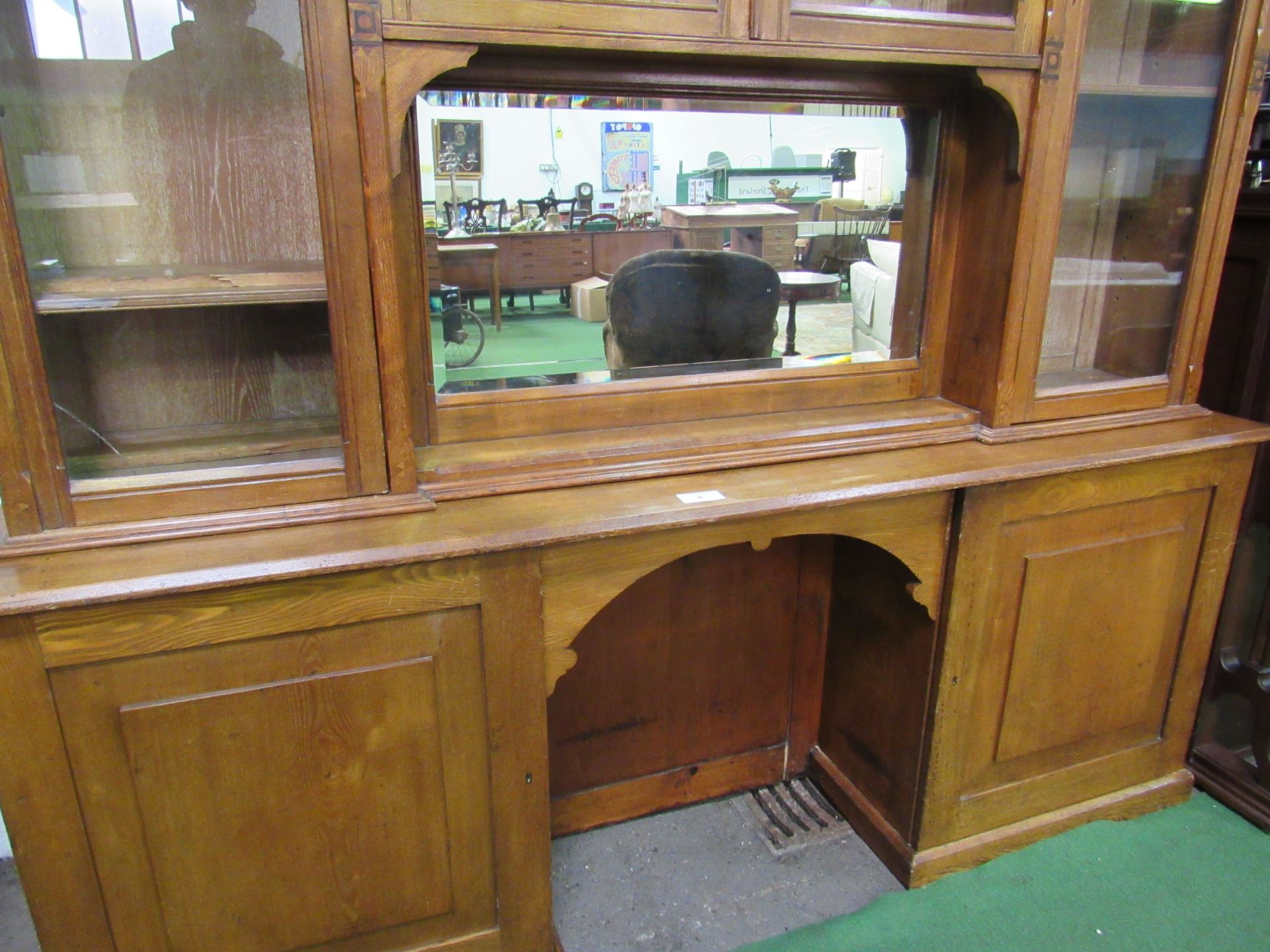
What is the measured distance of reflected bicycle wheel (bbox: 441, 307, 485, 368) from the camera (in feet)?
5.16

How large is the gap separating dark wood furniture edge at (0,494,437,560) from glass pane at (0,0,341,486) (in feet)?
0.27

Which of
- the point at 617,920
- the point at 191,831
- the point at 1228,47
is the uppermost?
the point at 1228,47

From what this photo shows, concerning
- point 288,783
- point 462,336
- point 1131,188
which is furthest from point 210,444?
point 1131,188

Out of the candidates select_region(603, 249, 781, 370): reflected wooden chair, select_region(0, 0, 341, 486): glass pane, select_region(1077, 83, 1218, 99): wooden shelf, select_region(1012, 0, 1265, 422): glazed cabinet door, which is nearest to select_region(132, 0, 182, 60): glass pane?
select_region(0, 0, 341, 486): glass pane

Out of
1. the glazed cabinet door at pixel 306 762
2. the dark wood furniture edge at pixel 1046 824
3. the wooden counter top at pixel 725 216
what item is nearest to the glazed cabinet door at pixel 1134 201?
the wooden counter top at pixel 725 216

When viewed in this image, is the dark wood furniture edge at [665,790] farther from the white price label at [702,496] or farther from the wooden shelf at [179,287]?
the wooden shelf at [179,287]

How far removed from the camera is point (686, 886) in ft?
6.33

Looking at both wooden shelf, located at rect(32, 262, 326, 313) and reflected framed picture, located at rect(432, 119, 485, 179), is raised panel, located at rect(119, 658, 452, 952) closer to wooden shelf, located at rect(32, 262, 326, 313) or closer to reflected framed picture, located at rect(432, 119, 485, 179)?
wooden shelf, located at rect(32, 262, 326, 313)

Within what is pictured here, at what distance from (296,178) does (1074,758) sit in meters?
2.04

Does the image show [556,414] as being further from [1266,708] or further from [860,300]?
[1266,708]

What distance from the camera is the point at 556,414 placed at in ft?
5.49

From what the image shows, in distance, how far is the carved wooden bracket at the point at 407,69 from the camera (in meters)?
1.26

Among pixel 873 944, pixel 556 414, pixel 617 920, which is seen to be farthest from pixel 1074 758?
pixel 556 414

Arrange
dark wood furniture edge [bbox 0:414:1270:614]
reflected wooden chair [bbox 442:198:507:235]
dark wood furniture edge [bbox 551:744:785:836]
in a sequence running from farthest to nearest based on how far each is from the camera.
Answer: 1. dark wood furniture edge [bbox 551:744:785:836]
2. reflected wooden chair [bbox 442:198:507:235]
3. dark wood furniture edge [bbox 0:414:1270:614]
